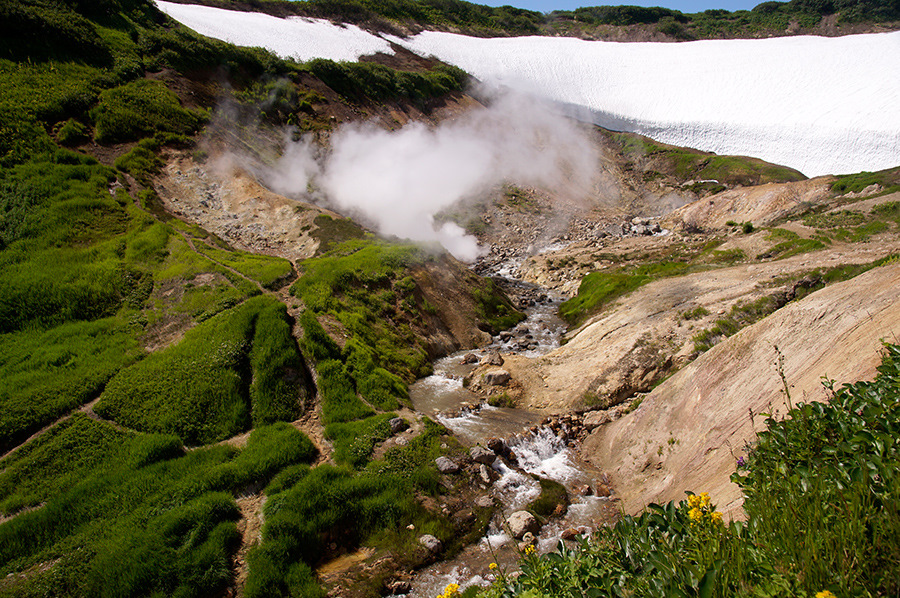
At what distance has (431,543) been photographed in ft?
31.4

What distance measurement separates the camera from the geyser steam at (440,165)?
35719 millimetres

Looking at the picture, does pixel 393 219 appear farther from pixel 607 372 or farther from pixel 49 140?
pixel 607 372

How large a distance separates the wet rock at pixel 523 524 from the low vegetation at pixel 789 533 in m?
6.71

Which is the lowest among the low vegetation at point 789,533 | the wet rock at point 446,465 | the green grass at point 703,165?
the wet rock at point 446,465

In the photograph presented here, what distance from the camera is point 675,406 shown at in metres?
11.9

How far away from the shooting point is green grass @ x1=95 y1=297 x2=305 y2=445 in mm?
11781

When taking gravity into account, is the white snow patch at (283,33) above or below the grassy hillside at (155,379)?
above

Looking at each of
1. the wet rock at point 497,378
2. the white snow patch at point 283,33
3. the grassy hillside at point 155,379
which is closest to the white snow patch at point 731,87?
the white snow patch at point 283,33

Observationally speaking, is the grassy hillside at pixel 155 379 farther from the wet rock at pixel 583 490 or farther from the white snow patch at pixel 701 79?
the white snow patch at pixel 701 79

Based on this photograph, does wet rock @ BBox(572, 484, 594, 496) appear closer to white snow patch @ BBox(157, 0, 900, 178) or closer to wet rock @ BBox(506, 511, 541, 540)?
wet rock @ BBox(506, 511, 541, 540)

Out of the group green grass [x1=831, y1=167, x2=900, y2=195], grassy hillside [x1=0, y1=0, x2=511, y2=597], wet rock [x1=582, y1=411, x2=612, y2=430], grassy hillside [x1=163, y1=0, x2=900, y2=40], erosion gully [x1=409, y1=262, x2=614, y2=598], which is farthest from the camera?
grassy hillside [x1=163, y1=0, x2=900, y2=40]

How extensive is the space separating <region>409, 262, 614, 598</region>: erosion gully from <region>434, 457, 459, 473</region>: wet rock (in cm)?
99

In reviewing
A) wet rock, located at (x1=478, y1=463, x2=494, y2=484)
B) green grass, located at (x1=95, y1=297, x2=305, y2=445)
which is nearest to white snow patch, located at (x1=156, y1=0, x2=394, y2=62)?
green grass, located at (x1=95, y1=297, x2=305, y2=445)

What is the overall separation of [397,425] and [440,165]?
42.4m
